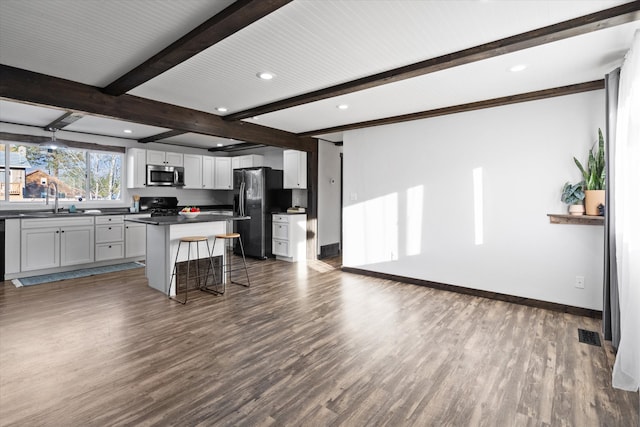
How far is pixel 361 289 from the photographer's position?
4.39 meters

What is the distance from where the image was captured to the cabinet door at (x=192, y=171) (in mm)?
6938

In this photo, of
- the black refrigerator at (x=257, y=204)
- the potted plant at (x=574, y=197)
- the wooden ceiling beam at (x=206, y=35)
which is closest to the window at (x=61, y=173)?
the black refrigerator at (x=257, y=204)

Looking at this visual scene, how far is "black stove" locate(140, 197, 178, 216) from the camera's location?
6.35 m

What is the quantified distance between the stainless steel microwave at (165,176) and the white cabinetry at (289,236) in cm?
223

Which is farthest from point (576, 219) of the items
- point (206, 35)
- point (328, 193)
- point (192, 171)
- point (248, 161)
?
point (192, 171)

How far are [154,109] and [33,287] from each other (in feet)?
9.57

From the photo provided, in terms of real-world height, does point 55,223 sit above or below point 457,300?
above

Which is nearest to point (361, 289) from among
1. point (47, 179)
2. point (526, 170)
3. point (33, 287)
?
point (526, 170)

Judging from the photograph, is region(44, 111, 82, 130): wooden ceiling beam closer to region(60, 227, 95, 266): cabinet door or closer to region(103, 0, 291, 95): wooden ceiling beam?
region(60, 227, 95, 266): cabinet door

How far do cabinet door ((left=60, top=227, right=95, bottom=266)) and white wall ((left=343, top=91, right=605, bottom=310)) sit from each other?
433 cm

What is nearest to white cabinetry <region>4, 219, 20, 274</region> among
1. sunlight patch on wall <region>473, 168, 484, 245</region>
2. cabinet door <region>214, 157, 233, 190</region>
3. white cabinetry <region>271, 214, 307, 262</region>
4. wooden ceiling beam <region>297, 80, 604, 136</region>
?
cabinet door <region>214, 157, 233, 190</region>

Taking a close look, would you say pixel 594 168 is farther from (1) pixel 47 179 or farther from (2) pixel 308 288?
(1) pixel 47 179

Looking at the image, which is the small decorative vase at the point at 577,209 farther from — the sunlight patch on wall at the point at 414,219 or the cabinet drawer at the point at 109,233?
the cabinet drawer at the point at 109,233

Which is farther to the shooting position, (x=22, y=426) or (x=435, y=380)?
(x=435, y=380)
